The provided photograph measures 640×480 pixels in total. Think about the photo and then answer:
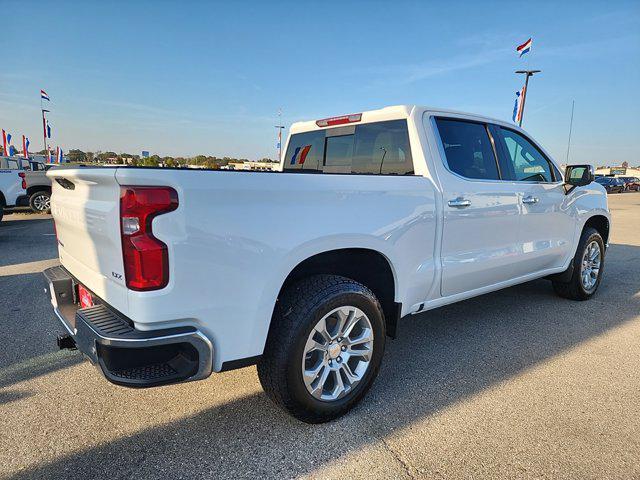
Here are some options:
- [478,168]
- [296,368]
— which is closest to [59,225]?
[296,368]

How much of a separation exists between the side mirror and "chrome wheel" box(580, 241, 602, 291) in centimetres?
93

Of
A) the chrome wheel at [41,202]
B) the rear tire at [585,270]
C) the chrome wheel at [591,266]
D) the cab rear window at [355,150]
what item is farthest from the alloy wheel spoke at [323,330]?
the chrome wheel at [41,202]

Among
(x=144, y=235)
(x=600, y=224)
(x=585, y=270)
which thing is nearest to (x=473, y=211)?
(x=144, y=235)

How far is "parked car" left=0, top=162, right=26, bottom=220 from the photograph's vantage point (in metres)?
11.4

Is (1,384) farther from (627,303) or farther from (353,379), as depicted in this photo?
(627,303)

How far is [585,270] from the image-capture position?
4867mm

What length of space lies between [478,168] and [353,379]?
6.54 feet

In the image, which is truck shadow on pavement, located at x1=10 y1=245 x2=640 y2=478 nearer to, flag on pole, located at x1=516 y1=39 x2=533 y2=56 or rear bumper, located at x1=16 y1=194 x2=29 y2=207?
rear bumper, located at x1=16 y1=194 x2=29 y2=207

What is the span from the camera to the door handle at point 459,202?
3.00 metres

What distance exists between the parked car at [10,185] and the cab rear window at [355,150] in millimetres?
10806

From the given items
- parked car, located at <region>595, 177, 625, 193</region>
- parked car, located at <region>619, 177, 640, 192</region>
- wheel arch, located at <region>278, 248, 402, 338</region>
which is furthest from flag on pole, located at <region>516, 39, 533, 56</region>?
parked car, located at <region>619, 177, 640, 192</region>

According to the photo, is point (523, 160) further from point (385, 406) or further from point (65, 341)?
point (65, 341)

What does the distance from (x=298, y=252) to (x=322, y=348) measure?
60cm

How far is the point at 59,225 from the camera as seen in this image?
274 centimetres
